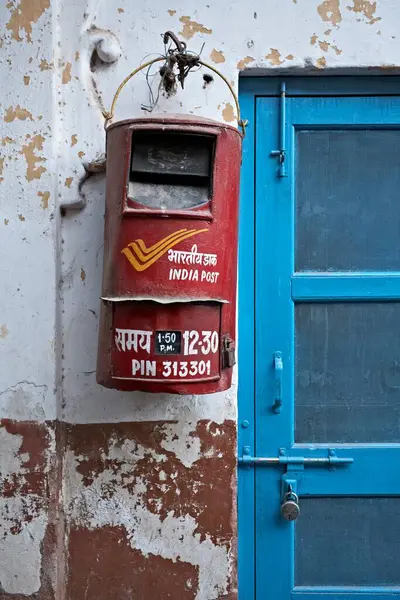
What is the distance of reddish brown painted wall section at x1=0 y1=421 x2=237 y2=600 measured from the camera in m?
2.24

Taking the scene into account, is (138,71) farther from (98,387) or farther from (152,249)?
(98,387)

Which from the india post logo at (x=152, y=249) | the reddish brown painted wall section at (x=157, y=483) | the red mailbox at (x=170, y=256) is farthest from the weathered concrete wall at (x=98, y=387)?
the india post logo at (x=152, y=249)

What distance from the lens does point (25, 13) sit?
7.05ft

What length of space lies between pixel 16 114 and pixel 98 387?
3.35ft

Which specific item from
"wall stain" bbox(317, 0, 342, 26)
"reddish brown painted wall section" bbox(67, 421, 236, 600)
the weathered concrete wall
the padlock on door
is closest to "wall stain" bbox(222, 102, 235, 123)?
the weathered concrete wall

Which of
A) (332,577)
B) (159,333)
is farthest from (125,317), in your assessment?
(332,577)

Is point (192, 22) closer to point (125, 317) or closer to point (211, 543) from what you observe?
point (125, 317)

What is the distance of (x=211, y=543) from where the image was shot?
225 centimetres

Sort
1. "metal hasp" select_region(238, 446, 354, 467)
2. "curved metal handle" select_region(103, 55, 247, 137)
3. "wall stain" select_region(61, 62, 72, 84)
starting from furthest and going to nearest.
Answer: "metal hasp" select_region(238, 446, 354, 467) < "wall stain" select_region(61, 62, 72, 84) < "curved metal handle" select_region(103, 55, 247, 137)

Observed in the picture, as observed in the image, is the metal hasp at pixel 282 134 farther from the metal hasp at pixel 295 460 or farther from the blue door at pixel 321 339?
the metal hasp at pixel 295 460

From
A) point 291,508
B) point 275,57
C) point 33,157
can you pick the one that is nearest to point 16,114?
point 33,157

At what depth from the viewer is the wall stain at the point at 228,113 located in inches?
88.1

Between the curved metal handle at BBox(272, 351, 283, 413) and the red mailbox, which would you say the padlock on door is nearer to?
the curved metal handle at BBox(272, 351, 283, 413)

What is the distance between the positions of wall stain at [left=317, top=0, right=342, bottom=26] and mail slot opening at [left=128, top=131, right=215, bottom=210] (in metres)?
0.75
